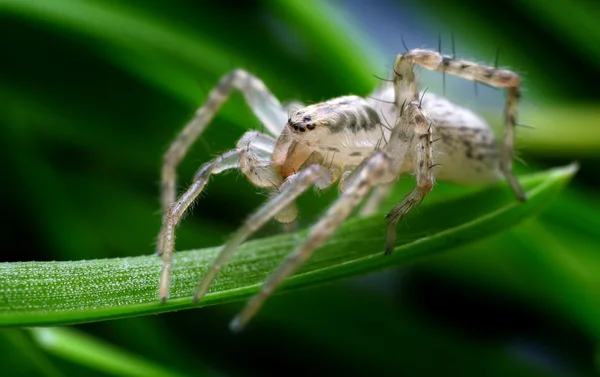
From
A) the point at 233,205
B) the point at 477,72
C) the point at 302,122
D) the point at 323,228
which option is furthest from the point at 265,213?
the point at 233,205

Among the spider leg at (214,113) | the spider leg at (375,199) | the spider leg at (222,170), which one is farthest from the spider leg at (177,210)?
the spider leg at (375,199)

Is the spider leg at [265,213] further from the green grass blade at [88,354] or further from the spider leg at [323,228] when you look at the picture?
the green grass blade at [88,354]

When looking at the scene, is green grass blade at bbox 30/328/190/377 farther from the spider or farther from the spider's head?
the spider's head

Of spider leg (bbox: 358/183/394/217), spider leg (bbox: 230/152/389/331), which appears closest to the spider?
spider leg (bbox: 230/152/389/331)

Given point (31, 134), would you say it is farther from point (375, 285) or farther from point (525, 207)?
point (525, 207)

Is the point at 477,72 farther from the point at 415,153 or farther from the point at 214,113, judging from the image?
the point at 214,113

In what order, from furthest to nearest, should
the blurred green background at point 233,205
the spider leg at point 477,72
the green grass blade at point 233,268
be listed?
1. the blurred green background at point 233,205
2. the spider leg at point 477,72
3. the green grass blade at point 233,268
